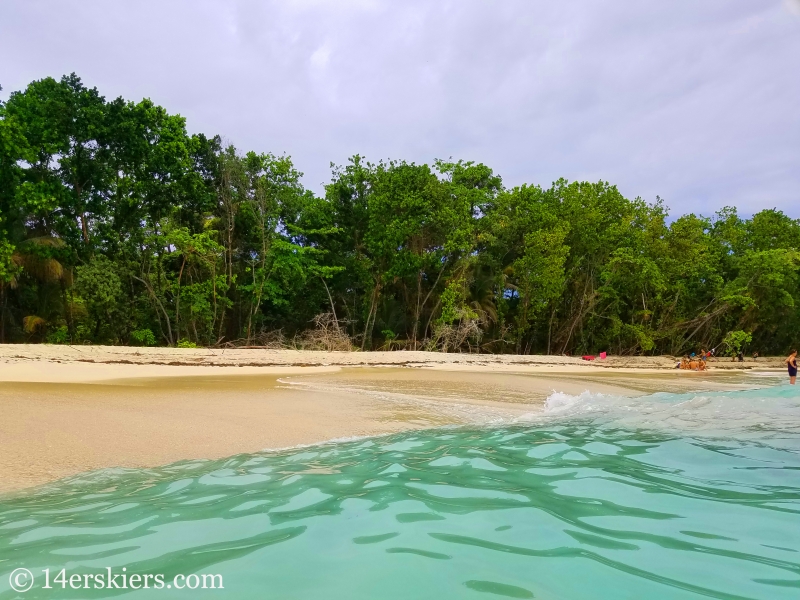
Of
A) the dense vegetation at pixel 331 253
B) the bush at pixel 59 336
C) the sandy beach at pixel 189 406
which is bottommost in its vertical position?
the sandy beach at pixel 189 406

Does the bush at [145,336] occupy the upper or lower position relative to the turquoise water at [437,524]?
upper

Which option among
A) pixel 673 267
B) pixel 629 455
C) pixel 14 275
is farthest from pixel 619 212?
pixel 14 275

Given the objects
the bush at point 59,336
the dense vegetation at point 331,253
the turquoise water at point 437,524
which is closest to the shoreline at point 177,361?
the dense vegetation at point 331,253

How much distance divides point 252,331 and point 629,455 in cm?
2086

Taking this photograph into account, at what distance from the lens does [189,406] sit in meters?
6.41

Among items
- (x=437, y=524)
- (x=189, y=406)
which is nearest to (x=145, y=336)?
(x=189, y=406)

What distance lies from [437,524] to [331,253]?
935 inches

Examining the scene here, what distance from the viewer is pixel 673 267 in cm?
2595

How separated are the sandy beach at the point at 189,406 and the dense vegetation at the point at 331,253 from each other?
24.0 feet

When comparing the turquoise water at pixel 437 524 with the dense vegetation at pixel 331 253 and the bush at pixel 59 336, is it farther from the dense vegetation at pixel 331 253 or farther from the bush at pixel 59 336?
the bush at pixel 59 336

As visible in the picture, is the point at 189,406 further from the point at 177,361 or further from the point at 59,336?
the point at 59,336

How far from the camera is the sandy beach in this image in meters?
4.33

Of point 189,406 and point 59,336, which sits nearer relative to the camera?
point 189,406

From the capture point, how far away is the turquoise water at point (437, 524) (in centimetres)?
205
